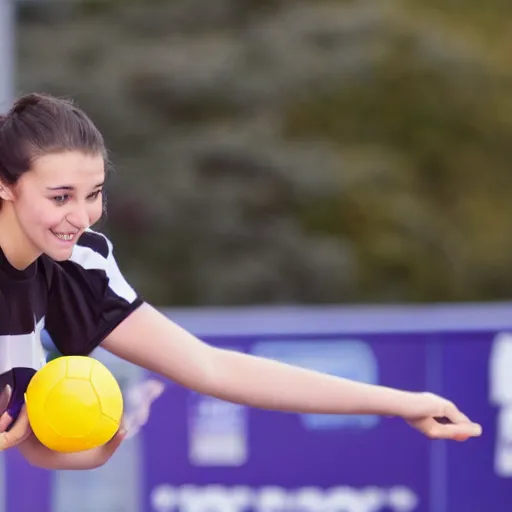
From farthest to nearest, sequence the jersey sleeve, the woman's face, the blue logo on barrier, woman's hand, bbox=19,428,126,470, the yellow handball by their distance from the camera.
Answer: the blue logo on barrier < woman's hand, bbox=19,428,126,470 < the jersey sleeve < the yellow handball < the woman's face

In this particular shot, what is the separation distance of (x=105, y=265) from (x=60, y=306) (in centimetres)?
16

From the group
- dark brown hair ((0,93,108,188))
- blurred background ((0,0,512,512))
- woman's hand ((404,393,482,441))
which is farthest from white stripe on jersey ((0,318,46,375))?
blurred background ((0,0,512,512))

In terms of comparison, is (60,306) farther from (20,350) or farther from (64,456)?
(64,456)

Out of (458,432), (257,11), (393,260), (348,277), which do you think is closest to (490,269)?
(393,260)

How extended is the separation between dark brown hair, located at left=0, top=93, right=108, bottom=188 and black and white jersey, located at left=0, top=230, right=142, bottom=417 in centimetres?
28

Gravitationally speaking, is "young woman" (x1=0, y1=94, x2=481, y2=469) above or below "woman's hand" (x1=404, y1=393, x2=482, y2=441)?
above

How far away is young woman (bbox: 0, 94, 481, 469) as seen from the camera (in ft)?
9.91

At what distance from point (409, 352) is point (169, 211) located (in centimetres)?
691

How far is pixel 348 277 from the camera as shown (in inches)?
528

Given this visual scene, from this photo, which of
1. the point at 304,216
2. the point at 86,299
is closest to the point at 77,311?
the point at 86,299

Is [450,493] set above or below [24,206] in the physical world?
below

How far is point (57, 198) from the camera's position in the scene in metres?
3.02

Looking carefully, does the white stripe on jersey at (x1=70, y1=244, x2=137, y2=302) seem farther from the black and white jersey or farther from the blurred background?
the blurred background

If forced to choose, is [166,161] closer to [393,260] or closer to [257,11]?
[257,11]
